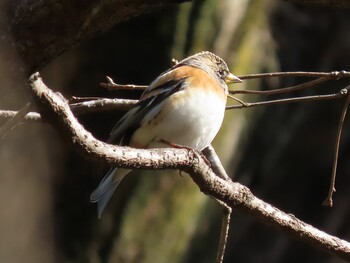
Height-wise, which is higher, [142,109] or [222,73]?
[222,73]

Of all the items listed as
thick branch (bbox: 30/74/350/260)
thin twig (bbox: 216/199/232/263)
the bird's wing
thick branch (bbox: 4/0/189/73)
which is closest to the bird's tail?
the bird's wing

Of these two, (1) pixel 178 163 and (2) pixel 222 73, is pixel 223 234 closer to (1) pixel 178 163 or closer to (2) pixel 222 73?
(1) pixel 178 163

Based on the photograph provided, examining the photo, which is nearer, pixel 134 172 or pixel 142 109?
pixel 142 109

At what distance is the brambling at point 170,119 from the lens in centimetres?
314

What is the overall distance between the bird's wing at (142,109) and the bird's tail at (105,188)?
12 centimetres

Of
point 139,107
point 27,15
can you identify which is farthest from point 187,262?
point 27,15

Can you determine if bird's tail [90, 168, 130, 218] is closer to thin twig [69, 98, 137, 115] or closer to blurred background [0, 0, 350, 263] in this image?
thin twig [69, 98, 137, 115]

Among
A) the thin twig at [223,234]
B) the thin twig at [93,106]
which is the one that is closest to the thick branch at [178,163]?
the thin twig at [223,234]

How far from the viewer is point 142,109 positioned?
317 centimetres

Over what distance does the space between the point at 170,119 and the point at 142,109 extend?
11 cm

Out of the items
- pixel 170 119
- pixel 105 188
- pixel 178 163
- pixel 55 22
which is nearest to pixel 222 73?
pixel 170 119

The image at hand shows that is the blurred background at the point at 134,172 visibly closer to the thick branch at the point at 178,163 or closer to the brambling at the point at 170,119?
the brambling at the point at 170,119

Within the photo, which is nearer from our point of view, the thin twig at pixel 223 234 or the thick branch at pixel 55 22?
the thick branch at pixel 55 22

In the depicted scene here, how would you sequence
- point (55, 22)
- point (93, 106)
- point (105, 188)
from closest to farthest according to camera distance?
point (55, 22), point (93, 106), point (105, 188)
